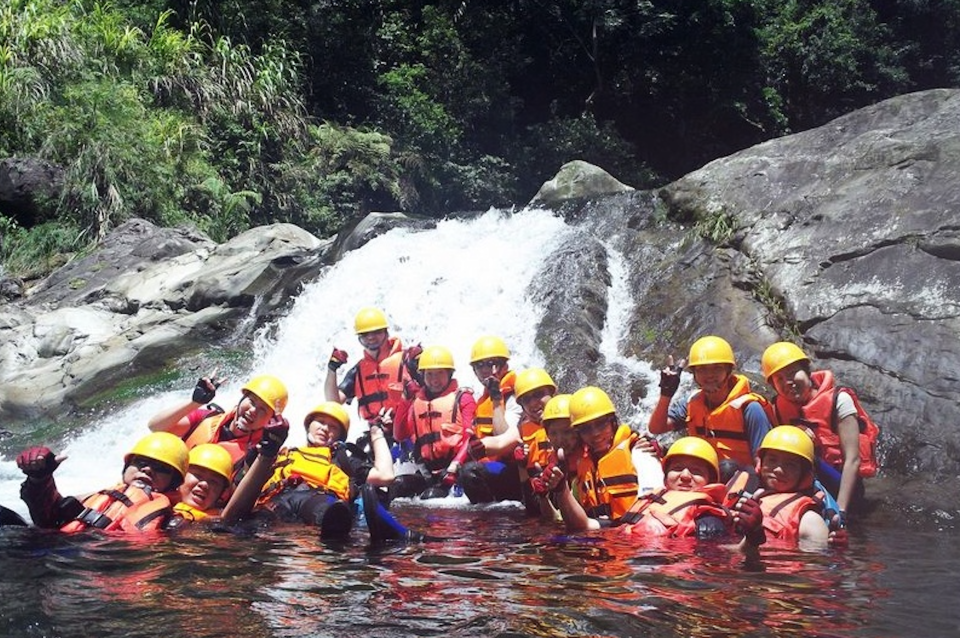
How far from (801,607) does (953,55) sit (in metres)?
25.8

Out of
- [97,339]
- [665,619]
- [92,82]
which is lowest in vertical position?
[665,619]

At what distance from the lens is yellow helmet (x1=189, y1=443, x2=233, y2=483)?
17.5 feet

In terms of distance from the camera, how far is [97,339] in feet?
43.4

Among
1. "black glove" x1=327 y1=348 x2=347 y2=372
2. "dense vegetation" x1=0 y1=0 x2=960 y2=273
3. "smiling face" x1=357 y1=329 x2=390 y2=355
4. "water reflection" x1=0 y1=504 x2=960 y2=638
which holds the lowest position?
"water reflection" x1=0 y1=504 x2=960 y2=638

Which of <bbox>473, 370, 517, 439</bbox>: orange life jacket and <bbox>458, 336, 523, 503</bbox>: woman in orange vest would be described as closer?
<bbox>458, 336, 523, 503</bbox>: woman in orange vest

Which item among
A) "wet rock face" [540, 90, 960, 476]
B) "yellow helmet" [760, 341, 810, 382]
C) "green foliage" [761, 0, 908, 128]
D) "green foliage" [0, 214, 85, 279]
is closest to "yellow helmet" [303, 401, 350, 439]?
"yellow helmet" [760, 341, 810, 382]

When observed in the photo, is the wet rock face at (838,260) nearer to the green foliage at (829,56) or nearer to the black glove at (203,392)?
the black glove at (203,392)

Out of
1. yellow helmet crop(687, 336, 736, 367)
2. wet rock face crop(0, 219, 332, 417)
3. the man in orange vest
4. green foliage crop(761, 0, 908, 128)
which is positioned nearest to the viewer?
yellow helmet crop(687, 336, 736, 367)

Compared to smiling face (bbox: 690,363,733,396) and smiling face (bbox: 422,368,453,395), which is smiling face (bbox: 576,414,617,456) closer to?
smiling face (bbox: 690,363,733,396)

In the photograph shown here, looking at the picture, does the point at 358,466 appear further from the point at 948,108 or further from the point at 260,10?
the point at 260,10

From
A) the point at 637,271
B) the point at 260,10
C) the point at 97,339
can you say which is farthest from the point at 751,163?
the point at 260,10

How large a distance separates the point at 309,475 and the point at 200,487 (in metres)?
0.64

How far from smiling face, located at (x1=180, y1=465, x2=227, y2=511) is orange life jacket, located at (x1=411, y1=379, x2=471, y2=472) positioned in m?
1.97

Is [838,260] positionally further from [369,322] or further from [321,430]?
[321,430]
